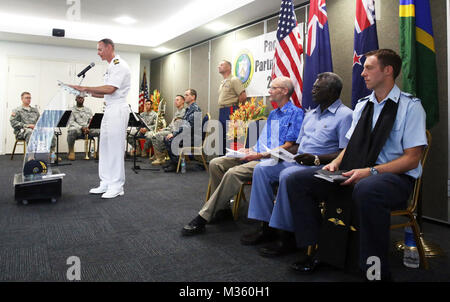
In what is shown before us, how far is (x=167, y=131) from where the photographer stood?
6473mm

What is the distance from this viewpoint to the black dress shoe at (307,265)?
193cm

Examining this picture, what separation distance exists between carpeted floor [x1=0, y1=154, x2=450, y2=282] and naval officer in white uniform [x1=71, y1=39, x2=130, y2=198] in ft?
0.97

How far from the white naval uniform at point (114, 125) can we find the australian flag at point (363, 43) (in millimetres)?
2379

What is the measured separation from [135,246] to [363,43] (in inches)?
98.1

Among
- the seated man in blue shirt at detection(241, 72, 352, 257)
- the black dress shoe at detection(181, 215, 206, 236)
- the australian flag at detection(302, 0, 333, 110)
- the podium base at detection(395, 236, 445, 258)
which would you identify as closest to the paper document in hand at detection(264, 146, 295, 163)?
the seated man in blue shirt at detection(241, 72, 352, 257)

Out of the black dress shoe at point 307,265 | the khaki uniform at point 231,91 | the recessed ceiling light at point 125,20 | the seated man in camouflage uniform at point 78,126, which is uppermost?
the recessed ceiling light at point 125,20

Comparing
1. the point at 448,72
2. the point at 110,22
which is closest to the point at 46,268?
the point at 448,72

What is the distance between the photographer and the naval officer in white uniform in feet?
12.3

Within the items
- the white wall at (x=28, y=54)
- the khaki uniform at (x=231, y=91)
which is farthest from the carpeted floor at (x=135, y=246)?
the white wall at (x=28, y=54)

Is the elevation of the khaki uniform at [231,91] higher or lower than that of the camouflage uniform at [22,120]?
higher

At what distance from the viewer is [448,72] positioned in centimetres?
304

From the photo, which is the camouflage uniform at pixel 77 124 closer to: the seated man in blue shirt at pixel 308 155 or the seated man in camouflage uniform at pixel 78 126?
the seated man in camouflage uniform at pixel 78 126

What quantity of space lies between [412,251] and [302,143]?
97 cm
